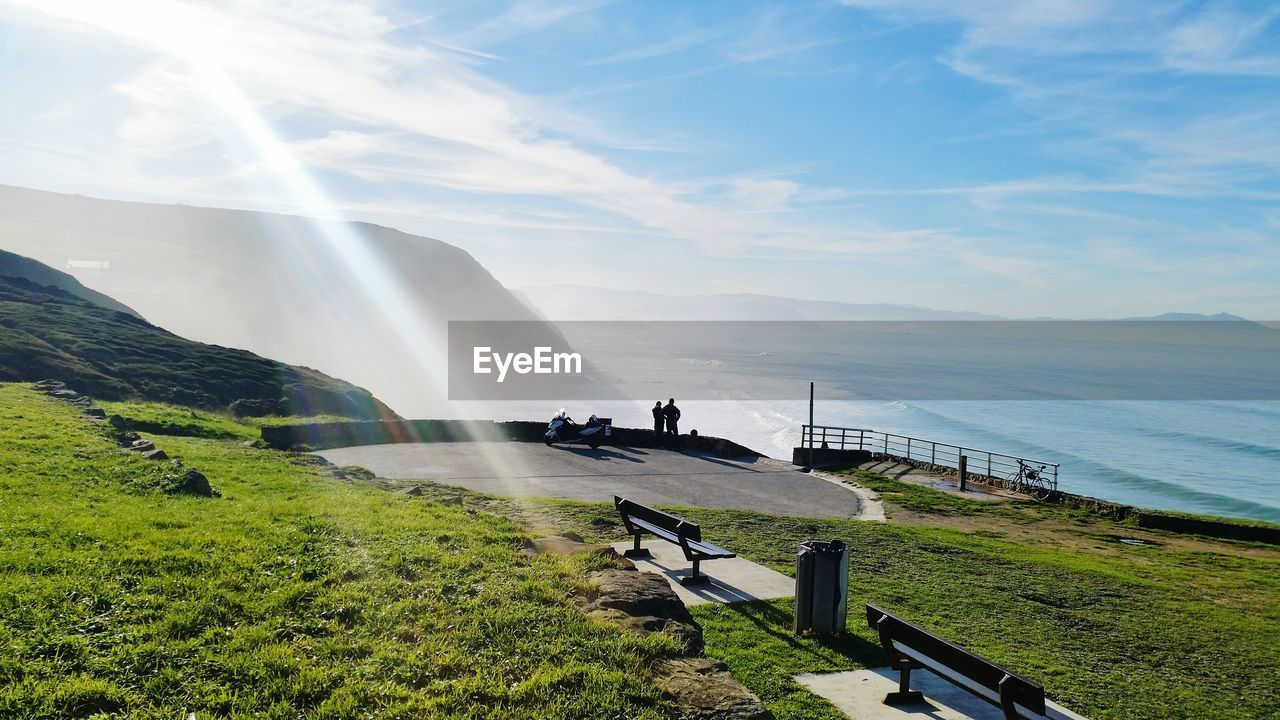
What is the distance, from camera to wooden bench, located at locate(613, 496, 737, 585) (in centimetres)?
828

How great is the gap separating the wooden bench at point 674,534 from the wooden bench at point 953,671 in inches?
103

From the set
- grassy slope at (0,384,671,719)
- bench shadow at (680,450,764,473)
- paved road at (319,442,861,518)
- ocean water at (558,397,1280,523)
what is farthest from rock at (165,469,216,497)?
ocean water at (558,397,1280,523)

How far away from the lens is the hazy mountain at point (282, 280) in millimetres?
115062

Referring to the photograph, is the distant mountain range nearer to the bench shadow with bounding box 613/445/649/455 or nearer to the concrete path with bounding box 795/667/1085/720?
the bench shadow with bounding box 613/445/649/455

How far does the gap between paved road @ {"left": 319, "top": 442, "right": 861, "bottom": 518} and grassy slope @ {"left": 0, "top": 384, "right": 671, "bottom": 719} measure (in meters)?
7.84

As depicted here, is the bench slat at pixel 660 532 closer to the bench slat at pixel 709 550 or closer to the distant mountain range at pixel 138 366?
the bench slat at pixel 709 550

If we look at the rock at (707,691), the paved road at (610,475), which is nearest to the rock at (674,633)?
the rock at (707,691)

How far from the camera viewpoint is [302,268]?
155m

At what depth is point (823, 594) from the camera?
22.0ft

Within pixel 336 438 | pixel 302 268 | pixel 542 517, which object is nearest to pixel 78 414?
pixel 336 438

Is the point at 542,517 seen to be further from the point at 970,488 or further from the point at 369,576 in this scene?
the point at 970,488

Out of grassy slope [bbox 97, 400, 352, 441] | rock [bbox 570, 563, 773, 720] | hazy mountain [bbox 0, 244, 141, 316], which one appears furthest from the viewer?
hazy mountain [bbox 0, 244, 141, 316]

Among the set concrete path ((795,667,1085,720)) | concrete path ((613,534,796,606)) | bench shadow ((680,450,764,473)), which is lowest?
bench shadow ((680,450,764,473))

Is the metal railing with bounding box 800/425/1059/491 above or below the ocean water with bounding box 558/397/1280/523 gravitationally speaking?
above
